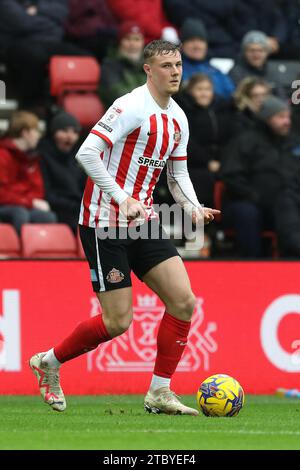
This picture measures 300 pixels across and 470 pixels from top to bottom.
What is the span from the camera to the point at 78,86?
45.0ft

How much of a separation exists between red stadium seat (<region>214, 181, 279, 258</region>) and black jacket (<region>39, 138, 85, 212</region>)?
1.42m

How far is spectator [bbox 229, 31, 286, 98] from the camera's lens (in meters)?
13.8

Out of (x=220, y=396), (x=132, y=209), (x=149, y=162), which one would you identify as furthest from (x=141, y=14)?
(x=220, y=396)

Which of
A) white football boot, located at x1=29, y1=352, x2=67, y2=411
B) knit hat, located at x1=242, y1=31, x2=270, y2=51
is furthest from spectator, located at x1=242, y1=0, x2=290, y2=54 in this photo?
white football boot, located at x1=29, y1=352, x2=67, y2=411

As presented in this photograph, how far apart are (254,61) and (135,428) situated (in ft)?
25.2

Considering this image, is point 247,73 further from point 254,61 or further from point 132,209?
point 132,209

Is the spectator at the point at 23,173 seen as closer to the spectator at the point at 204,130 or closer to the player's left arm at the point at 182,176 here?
the spectator at the point at 204,130

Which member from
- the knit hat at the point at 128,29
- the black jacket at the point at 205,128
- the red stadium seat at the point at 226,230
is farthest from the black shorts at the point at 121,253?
the knit hat at the point at 128,29

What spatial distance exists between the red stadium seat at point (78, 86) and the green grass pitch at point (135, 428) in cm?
504

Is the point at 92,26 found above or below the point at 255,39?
above

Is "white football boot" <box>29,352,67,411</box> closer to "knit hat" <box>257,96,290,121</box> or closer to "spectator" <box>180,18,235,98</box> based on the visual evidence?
"knit hat" <box>257,96,290,121</box>

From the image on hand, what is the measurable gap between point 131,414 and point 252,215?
437 cm

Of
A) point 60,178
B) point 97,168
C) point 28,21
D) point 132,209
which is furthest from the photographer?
point 28,21
